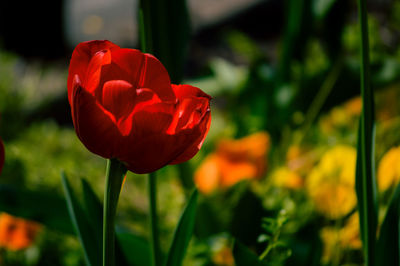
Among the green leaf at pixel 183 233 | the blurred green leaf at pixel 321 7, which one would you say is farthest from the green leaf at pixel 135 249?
the blurred green leaf at pixel 321 7

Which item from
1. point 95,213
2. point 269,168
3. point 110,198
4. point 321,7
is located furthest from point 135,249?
point 321,7

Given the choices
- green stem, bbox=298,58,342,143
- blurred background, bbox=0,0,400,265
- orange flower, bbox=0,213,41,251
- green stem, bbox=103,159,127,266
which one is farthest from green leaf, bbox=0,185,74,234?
green stem, bbox=298,58,342,143

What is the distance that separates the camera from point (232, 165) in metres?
0.59

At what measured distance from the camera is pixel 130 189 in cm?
89

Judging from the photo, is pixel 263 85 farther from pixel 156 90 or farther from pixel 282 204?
pixel 156 90

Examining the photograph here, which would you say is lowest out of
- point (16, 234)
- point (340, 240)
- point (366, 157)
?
point (16, 234)

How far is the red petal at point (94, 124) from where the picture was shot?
22 centimetres

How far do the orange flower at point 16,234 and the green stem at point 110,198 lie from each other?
325 mm

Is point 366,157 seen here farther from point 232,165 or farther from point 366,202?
point 232,165

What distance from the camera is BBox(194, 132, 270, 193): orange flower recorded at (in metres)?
0.58

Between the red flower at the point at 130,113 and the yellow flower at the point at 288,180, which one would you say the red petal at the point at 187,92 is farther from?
the yellow flower at the point at 288,180

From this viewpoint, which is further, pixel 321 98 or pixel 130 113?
pixel 321 98

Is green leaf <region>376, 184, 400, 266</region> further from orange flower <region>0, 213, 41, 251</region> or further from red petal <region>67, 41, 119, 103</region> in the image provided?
orange flower <region>0, 213, 41, 251</region>

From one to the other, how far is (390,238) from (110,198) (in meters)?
0.19
